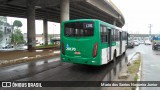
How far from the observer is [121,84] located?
8406 mm

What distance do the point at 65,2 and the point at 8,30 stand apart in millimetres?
89302

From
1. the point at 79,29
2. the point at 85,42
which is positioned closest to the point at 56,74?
the point at 85,42

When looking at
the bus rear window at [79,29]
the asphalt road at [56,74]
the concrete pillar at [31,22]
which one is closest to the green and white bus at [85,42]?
the bus rear window at [79,29]

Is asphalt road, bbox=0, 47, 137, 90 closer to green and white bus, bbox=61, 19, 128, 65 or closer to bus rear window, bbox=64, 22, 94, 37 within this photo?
green and white bus, bbox=61, 19, 128, 65

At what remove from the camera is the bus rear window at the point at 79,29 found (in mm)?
10996

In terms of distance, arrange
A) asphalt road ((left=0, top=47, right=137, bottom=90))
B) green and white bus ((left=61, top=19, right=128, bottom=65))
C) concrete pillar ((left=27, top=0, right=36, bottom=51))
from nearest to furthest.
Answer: asphalt road ((left=0, top=47, right=137, bottom=90)) < green and white bus ((left=61, top=19, right=128, bottom=65)) < concrete pillar ((left=27, top=0, right=36, bottom=51))

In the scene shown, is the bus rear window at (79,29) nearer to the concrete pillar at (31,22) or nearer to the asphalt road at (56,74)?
the asphalt road at (56,74)

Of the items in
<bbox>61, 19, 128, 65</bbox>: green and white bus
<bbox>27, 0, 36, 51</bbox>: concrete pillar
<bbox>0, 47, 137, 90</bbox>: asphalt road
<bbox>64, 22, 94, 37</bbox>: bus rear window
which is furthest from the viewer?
<bbox>27, 0, 36, 51</bbox>: concrete pillar

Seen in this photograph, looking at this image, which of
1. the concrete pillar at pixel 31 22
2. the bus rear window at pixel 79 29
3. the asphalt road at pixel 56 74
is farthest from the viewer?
the concrete pillar at pixel 31 22

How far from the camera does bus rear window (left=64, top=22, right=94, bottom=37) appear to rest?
11.0m

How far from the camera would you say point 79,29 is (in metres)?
11.4

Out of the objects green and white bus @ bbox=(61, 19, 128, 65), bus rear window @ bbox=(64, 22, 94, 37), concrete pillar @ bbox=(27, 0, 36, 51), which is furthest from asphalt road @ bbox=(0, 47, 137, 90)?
concrete pillar @ bbox=(27, 0, 36, 51)

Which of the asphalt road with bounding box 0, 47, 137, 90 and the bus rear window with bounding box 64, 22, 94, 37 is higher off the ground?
the bus rear window with bounding box 64, 22, 94, 37

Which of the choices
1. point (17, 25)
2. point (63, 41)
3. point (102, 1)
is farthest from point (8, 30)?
point (63, 41)
